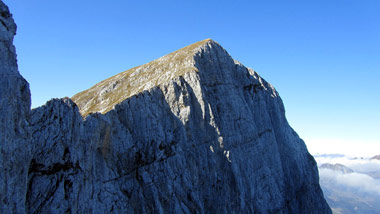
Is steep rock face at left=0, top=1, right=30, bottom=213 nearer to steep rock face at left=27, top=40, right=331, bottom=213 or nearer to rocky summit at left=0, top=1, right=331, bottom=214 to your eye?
rocky summit at left=0, top=1, right=331, bottom=214

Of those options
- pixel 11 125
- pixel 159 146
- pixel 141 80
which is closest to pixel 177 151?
pixel 159 146

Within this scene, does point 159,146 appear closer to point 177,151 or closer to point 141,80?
point 177,151

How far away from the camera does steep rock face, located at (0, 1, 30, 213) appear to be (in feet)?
59.2

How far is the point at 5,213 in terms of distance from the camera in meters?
17.8

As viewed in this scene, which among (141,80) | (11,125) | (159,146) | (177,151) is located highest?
(141,80)

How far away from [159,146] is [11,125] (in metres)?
28.3

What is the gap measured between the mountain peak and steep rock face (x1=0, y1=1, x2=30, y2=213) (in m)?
34.6

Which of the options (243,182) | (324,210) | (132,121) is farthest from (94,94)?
(324,210)

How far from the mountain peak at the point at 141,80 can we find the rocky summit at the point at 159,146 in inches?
14.5

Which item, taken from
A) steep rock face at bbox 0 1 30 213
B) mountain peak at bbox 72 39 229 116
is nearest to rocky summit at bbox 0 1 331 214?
steep rock face at bbox 0 1 30 213

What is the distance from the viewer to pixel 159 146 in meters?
45.4

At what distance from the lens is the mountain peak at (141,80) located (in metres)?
58.4

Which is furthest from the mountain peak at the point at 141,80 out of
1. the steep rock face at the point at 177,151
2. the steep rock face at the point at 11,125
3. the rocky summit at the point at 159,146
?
the steep rock face at the point at 11,125

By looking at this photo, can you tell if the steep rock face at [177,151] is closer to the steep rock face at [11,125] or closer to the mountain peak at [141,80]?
the mountain peak at [141,80]
